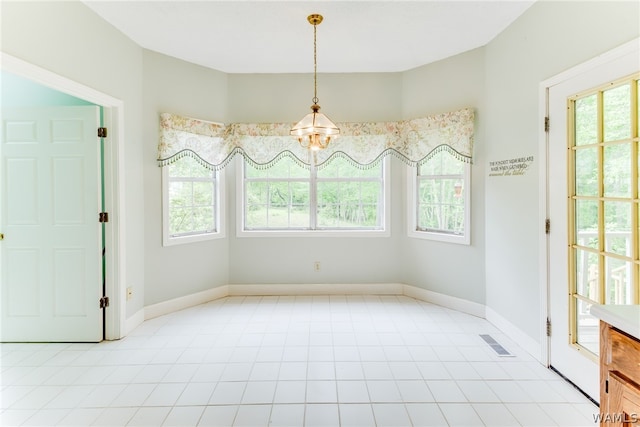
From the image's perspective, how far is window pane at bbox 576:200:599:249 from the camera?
2.17 metres

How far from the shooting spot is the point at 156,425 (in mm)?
1972

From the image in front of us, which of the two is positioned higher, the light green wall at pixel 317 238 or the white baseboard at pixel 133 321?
the light green wall at pixel 317 238

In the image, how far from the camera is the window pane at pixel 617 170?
76.2 inches

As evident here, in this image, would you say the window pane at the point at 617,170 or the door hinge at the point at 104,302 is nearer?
the window pane at the point at 617,170

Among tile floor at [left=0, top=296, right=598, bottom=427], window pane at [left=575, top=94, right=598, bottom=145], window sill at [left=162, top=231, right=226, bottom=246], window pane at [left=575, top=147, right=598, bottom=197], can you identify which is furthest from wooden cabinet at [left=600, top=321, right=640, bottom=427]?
window sill at [left=162, top=231, right=226, bottom=246]

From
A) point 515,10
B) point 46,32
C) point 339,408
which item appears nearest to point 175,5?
point 46,32

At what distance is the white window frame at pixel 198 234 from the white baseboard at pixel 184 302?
652 millimetres

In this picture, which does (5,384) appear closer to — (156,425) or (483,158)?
(156,425)

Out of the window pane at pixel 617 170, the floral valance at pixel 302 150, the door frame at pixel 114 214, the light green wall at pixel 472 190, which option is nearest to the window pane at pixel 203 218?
the floral valance at pixel 302 150

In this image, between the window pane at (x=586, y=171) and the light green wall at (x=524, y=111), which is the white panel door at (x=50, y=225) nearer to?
the light green wall at (x=524, y=111)

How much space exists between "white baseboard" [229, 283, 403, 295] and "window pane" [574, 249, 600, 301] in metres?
2.28

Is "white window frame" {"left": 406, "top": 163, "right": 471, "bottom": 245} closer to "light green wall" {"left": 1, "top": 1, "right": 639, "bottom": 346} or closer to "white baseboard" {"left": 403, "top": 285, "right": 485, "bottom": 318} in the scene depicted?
"light green wall" {"left": 1, "top": 1, "right": 639, "bottom": 346}

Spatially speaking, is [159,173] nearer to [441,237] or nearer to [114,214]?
[114,214]

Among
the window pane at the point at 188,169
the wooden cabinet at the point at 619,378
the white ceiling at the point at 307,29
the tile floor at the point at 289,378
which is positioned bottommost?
the tile floor at the point at 289,378
